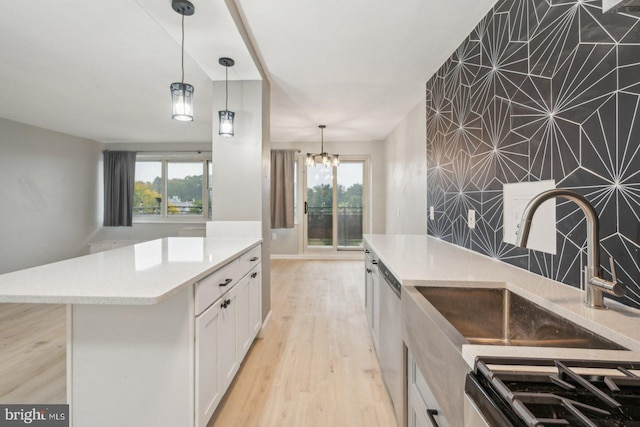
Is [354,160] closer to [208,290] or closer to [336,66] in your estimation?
[336,66]

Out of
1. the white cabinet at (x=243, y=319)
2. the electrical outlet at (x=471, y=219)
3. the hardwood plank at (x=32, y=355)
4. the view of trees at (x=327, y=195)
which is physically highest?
the view of trees at (x=327, y=195)

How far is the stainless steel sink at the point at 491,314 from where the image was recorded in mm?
1065

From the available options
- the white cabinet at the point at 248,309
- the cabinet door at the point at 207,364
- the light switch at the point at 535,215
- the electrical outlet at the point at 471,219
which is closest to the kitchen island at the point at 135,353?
the cabinet door at the point at 207,364

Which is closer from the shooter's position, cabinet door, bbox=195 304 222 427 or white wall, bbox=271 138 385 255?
cabinet door, bbox=195 304 222 427

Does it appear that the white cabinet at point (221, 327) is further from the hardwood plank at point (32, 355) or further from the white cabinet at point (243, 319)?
the hardwood plank at point (32, 355)

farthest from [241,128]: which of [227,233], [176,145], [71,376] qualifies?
[176,145]

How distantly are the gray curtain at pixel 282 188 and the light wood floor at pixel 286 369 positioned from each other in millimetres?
2641

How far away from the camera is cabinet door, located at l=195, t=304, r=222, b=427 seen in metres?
1.28

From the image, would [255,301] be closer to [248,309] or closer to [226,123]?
[248,309]

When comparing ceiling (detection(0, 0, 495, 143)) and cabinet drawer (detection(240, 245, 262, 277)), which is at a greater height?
ceiling (detection(0, 0, 495, 143))

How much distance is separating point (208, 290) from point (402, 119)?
3881 millimetres

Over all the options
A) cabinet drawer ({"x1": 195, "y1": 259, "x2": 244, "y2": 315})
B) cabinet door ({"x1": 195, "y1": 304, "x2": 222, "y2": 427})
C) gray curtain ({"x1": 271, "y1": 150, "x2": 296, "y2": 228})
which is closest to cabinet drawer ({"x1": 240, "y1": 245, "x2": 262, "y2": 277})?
cabinet drawer ({"x1": 195, "y1": 259, "x2": 244, "y2": 315})

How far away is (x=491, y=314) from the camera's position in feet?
3.98

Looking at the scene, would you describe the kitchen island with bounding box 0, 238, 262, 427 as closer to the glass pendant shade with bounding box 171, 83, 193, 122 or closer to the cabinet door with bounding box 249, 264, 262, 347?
the cabinet door with bounding box 249, 264, 262, 347
